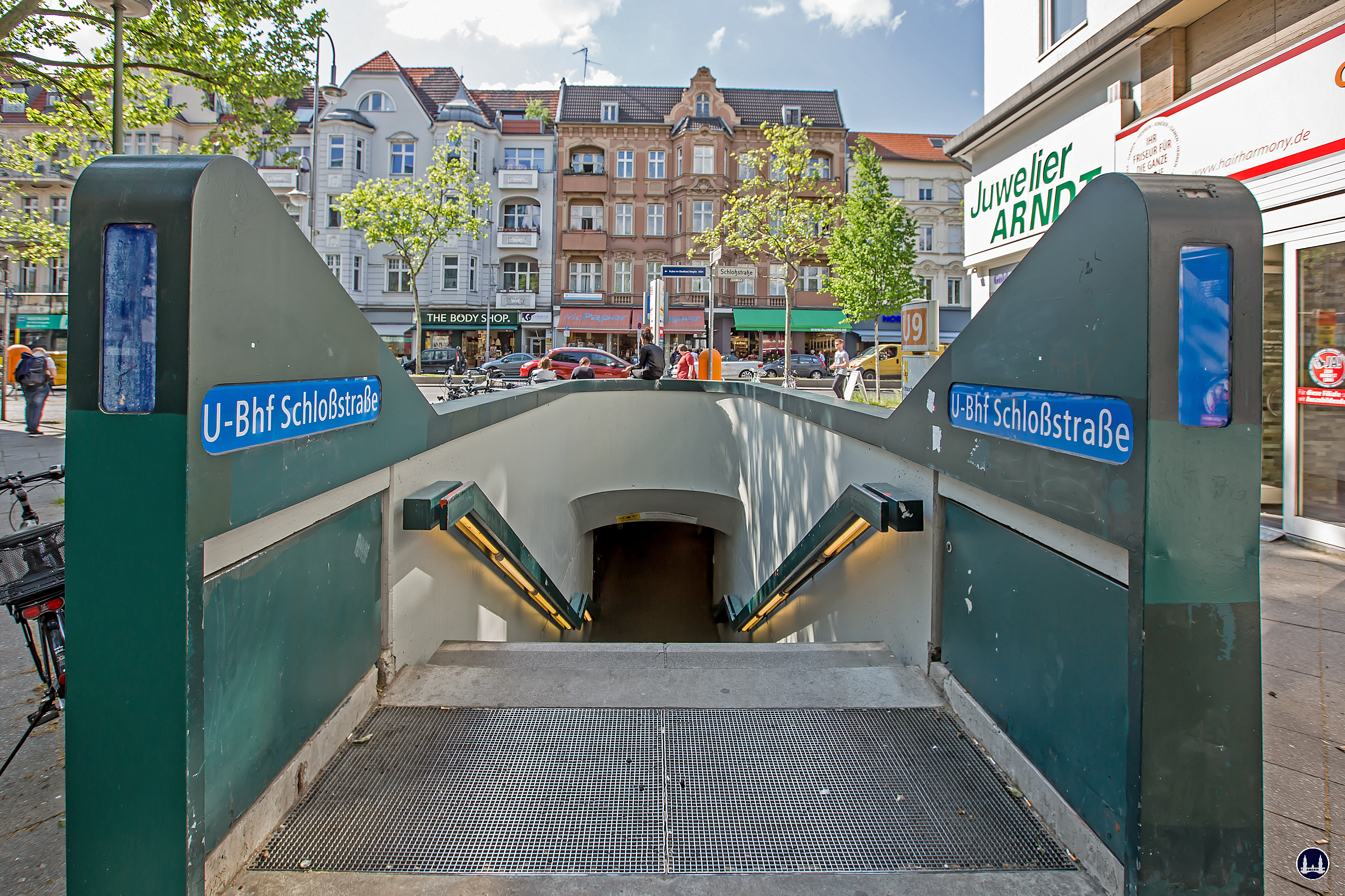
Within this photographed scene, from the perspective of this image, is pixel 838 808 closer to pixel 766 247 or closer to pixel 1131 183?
pixel 1131 183

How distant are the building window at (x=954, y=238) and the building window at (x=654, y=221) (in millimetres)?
15843

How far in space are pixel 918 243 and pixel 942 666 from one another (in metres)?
41.5

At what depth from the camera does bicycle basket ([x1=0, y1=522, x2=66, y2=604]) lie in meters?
2.51

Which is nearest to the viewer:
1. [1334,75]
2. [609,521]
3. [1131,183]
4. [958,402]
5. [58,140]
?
[1131,183]

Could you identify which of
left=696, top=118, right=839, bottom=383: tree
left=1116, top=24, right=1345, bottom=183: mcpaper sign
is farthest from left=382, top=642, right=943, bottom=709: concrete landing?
left=696, top=118, right=839, bottom=383: tree

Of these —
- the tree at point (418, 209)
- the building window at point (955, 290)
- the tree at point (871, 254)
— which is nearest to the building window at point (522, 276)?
the tree at point (418, 209)

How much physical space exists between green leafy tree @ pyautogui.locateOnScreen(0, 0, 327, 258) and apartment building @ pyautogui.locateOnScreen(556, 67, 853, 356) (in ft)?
82.1

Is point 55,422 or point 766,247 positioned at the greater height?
point 766,247

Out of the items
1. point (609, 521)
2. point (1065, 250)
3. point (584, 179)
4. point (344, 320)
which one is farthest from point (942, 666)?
point (584, 179)

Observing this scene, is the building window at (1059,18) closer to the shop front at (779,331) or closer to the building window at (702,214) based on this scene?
the shop front at (779,331)

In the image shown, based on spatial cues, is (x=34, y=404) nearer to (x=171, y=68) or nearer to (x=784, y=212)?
(x=171, y=68)

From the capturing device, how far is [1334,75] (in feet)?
20.4

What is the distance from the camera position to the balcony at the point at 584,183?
129 ft

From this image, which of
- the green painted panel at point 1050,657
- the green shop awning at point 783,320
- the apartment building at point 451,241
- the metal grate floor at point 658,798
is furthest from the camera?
the green shop awning at point 783,320
